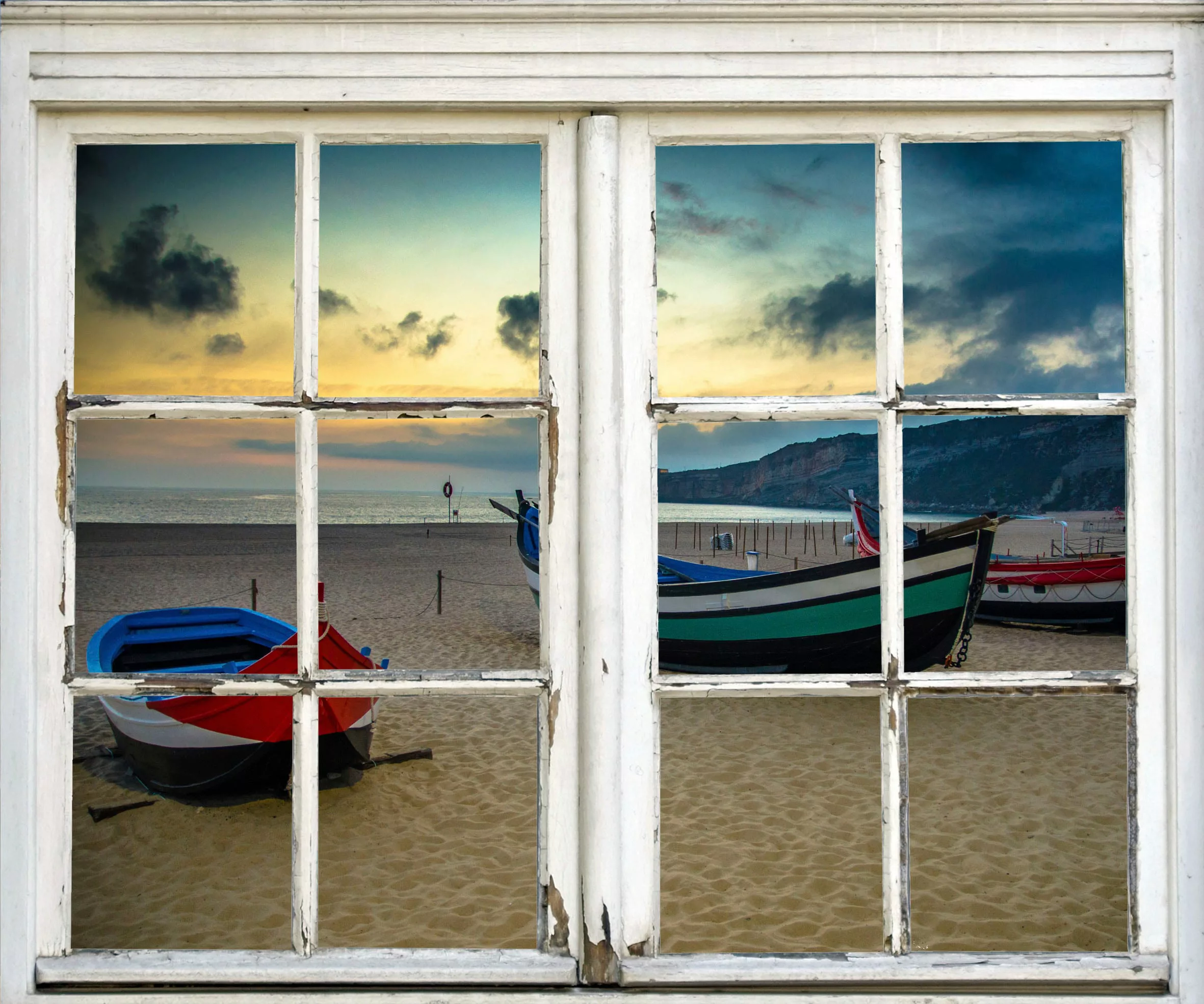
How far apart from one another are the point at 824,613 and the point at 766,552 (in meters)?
16.9

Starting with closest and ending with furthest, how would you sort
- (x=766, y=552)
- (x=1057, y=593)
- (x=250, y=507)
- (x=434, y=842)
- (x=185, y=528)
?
(x=434, y=842) → (x=1057, y=593) → (x=766, y=552) → (x=185, y=528) → (x=250, y=507)

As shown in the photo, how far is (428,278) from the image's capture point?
21188mm

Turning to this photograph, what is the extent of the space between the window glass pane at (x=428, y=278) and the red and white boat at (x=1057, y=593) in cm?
956

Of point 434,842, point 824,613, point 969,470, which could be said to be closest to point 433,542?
point 824,613

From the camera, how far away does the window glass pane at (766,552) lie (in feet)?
21.5

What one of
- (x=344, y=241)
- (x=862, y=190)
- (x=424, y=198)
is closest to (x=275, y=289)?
(x=344, y=241)

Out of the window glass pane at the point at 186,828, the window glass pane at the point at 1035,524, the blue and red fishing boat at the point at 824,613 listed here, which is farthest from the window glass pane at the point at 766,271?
the window glass pane at the point at 186,828

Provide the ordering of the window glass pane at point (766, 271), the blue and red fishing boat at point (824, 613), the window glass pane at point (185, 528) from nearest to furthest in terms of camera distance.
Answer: the blue and red fishing boat at point (824, 613) → the window glass pane at point (185, 528) → the window glass pane at point (766, 271)

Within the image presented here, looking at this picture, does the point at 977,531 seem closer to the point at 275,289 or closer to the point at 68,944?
the point at 68,944

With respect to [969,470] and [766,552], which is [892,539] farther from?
[969,470]

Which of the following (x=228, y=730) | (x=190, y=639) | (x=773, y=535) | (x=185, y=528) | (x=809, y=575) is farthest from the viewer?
(x=773, y=535)

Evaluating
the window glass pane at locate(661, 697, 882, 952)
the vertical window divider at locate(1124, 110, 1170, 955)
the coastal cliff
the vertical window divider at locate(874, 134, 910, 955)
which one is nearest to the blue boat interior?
the window glass pane at locate(661, 697, 882, 952)

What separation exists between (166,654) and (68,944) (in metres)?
4.60

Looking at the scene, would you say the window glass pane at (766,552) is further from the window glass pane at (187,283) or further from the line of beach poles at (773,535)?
the window glass pane at (187,283)
